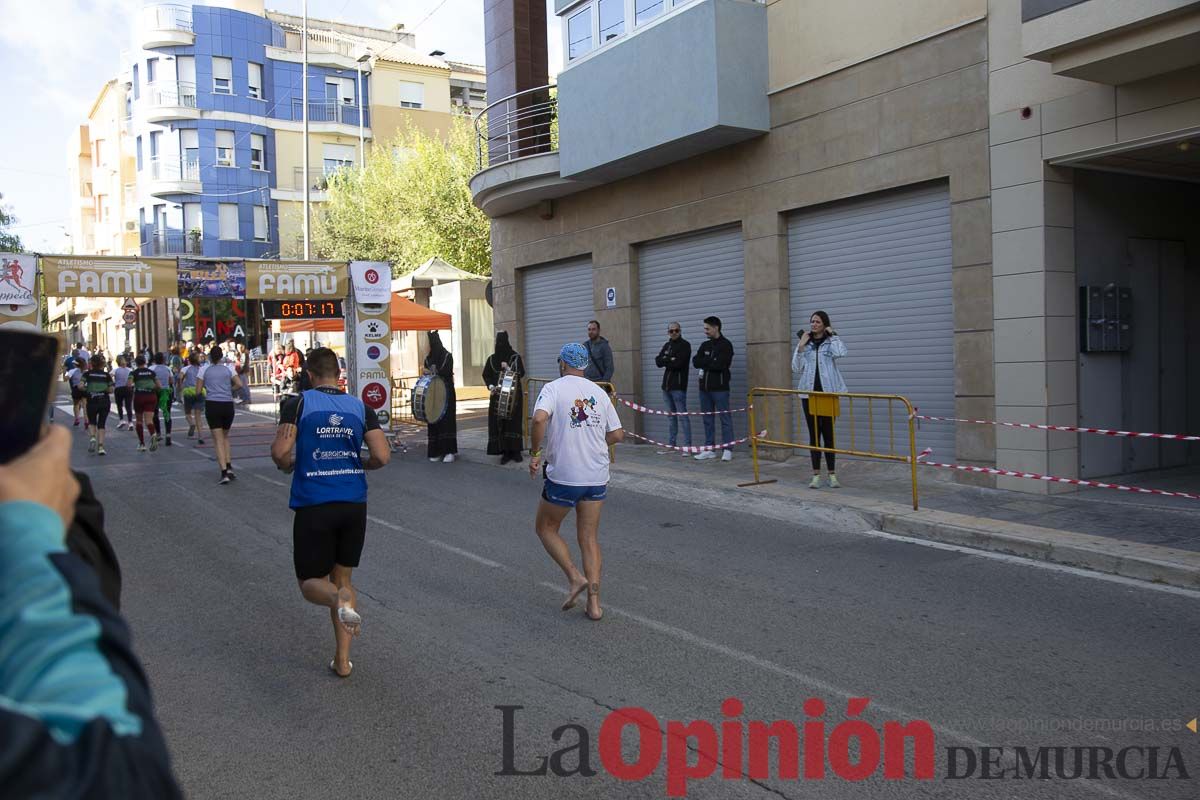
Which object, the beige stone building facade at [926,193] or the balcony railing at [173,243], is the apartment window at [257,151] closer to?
the balcony railing at [173,243]

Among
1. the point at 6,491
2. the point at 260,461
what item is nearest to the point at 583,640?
the point at 6,491

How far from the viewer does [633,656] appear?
575 cm

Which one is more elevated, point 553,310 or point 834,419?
point 553,310

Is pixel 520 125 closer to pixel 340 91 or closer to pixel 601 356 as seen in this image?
pixel 601 356

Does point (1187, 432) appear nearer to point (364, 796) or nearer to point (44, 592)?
point (364, 796)

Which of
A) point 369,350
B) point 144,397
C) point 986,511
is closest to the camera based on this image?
point 986,511

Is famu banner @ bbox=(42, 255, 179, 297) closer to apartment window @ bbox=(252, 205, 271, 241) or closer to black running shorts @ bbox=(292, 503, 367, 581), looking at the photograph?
black running shorts @ bbox=(292, 503, 367, 581)

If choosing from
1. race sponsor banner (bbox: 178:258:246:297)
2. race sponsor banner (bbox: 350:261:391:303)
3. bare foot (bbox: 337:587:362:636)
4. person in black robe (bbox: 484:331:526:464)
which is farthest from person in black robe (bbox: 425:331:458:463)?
bare foot (bbox: 337:587:362:636)

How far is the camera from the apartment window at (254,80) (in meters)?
45.6

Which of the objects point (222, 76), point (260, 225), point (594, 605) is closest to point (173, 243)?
point (260, 225)

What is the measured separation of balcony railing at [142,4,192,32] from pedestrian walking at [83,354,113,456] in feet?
103

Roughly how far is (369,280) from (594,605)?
11952mm

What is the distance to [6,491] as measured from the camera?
143 centimetres

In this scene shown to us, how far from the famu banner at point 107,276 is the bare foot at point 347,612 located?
441 inches
